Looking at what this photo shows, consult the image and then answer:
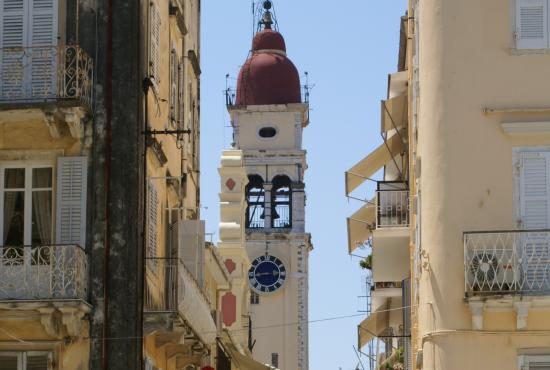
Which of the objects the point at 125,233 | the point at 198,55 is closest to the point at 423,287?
the point at 125,233

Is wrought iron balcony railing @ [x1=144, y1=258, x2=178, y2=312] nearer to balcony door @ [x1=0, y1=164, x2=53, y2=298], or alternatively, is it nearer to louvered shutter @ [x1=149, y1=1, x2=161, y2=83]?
balcony door @ [x1=0, y1=164, x2=53, y2=298]

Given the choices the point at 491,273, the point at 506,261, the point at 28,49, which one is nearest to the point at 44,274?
the point at 28,49

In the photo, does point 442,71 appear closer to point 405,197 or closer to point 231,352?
point 405,197

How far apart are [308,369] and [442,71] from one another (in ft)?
252

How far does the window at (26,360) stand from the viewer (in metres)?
30.0

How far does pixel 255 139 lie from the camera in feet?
348

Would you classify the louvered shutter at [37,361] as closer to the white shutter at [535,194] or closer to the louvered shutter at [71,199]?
the louvered shutter at [71,199]

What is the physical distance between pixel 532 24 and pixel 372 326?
564 inches

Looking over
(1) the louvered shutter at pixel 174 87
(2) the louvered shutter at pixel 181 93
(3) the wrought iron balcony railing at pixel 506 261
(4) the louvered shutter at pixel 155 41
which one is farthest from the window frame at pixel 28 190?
(3) the wrought iron balcony railing at pixel 506 261

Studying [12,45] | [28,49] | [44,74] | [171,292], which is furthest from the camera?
[171,292]

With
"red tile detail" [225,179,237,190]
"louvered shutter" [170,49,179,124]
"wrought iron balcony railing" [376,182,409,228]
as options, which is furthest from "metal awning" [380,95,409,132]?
"red tile detail" [225,179,237,190]

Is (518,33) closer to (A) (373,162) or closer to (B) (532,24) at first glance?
(B) (532,24)

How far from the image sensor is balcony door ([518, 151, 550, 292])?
2909 cm

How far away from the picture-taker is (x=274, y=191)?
102 meters
